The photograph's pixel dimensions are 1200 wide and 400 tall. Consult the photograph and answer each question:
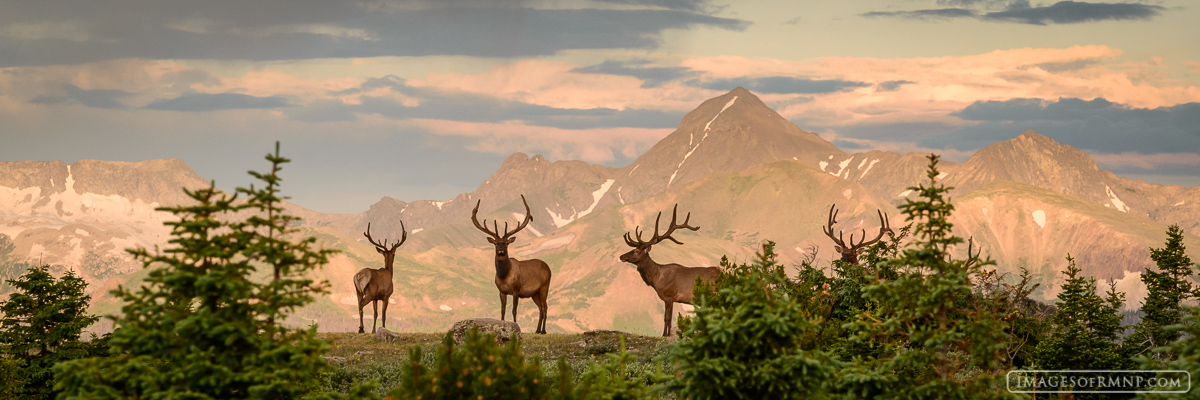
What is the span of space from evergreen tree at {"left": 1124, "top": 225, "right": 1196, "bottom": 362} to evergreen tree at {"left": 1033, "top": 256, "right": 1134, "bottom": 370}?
0.80m

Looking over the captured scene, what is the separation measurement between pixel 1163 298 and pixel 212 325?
23101 millimetres

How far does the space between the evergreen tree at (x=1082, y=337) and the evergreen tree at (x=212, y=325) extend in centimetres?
1555

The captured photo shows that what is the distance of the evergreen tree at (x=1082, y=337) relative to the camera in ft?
58.3

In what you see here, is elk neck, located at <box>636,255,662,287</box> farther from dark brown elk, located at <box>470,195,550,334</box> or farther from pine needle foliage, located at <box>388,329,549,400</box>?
pine needle foliage, located at <box>388,329,549,400</box>

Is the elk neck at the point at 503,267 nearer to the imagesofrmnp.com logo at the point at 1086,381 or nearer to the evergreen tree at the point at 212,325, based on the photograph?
the imagesofrmnp.com logo at the point at 1086,381

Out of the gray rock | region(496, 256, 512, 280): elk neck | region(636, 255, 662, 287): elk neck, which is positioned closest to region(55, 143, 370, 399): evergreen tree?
the gray rock

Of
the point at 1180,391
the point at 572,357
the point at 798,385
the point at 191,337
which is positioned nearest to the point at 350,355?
the point at 572,357

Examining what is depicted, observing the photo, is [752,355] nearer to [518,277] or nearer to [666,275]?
[666,275]

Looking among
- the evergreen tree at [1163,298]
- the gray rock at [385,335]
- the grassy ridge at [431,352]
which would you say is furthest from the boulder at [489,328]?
the evergreen tree at [1163,298]

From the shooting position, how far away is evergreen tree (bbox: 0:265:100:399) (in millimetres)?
18875

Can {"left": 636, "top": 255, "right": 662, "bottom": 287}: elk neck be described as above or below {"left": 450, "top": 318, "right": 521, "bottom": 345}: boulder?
above

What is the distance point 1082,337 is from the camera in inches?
711

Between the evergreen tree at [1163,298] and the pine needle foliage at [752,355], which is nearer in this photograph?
the pine needle foliage at [752,355]

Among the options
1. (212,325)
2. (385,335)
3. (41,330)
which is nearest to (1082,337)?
(212,325)
